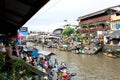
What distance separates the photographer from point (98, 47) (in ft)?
133

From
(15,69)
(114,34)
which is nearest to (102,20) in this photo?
(114,34)

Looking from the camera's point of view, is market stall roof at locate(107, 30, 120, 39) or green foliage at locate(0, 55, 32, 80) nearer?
green foliage at locate(0, 55, 32, 80)

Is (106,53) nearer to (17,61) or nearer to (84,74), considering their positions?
(84,74)

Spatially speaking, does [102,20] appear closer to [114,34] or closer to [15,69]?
[114,34]

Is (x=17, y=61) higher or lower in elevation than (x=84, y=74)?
higher

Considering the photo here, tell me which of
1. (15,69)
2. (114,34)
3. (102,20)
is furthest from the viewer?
(102,20)

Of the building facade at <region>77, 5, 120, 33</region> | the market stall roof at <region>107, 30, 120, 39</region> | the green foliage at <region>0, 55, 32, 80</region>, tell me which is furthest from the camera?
the building facade at <region>77, 5, 120, 33</region>

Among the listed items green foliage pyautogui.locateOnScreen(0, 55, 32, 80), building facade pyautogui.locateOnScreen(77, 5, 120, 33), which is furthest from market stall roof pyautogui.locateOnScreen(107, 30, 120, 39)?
green foliage pyautogui.locateOnScreen(0, 55, 32, 80)

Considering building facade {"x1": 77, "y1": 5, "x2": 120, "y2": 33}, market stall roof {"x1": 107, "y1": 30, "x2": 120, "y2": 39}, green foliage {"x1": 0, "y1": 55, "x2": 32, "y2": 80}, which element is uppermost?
building facade {"x1": 77, "y1": 5, "x2": 120, "y2": 33}

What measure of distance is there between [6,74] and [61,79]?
1078 centimetres

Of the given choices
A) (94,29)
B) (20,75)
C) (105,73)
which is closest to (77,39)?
(94,29)

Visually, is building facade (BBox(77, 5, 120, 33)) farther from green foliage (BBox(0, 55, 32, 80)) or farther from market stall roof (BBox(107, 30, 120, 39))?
green foliage (BBox(0, 55, 32, 80))

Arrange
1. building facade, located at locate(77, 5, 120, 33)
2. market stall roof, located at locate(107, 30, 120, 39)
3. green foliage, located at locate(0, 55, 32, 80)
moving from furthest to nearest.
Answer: building facade, located at locate(77, 5, 120, 33) → market stall roof, located at locate(107, 30, 120, 39) → green foliage, located at locate(0, 55, 32, 80)

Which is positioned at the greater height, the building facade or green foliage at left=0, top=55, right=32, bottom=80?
the building facade
